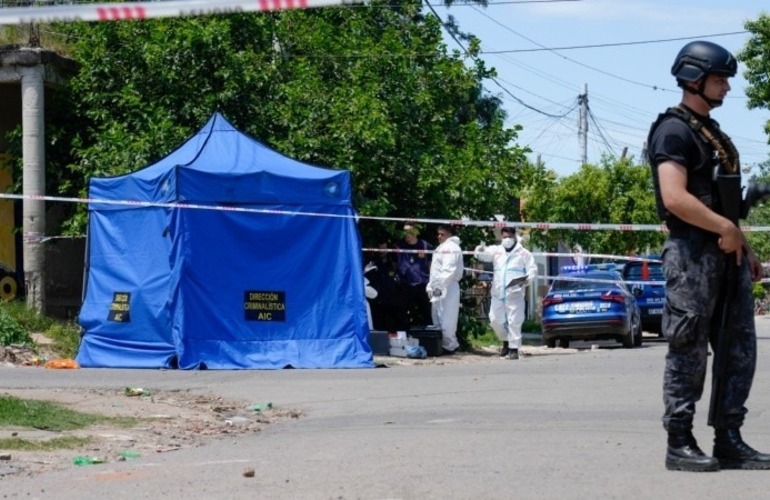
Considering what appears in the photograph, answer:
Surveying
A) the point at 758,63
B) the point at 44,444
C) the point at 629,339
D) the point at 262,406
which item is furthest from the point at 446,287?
the point at 758,63

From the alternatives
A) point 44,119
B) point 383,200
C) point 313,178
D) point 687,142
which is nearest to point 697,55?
point 687,142

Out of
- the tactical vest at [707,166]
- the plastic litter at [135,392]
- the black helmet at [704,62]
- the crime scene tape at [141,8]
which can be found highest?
the crime scene tape at [141,8]

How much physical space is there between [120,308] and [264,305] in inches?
70.6

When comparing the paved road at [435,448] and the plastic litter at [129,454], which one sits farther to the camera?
the plastic litter at [129,454]

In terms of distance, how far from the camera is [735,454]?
6.96 metres

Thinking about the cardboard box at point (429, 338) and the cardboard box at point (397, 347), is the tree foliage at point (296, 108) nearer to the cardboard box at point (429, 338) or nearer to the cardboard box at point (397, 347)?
the cardboard box at point (429, 338)

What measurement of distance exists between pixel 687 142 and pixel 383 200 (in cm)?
1414

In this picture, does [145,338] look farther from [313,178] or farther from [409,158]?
[409,158]

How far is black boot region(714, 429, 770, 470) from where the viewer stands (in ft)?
22.7

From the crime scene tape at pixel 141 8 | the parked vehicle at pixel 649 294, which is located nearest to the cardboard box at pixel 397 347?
the parked vehicle at pixel 649 294

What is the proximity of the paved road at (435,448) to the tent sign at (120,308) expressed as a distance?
8.55ft

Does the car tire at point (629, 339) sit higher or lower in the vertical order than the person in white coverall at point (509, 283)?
lower

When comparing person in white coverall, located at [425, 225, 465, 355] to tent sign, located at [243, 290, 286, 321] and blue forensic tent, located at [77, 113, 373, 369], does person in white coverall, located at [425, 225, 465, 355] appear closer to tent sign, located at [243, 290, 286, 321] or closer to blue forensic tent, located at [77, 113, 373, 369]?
blue forensic tent, located at [77, 113, 373, 369]

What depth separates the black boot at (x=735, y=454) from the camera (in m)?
6.92
